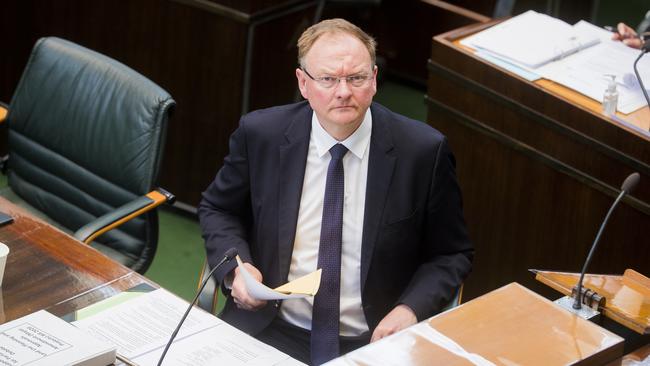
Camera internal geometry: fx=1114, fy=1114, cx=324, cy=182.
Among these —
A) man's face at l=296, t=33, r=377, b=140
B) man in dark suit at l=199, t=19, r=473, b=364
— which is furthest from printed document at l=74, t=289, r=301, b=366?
man's face at l=296, t=33, r=377, b=140

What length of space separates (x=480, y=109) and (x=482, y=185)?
0.88 feet

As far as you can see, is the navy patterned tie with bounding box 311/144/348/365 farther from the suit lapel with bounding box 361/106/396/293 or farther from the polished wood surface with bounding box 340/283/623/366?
the polished wood surface with bounding box 340/283/623/366

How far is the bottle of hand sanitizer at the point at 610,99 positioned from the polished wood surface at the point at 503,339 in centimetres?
136

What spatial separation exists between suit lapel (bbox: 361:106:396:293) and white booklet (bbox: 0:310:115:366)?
2.51ft

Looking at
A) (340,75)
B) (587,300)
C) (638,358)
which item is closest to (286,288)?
(340,75)

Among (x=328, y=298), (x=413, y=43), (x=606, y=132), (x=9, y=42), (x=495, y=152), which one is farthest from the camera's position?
(x=413, y=43)

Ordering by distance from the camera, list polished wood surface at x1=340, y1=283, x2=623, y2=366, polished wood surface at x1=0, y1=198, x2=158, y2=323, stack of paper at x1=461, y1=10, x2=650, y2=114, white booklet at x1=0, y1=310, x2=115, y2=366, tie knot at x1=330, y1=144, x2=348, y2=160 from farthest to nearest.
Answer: stack of paper at x1=461, y1=10, x2=650, y2=114 → tie knot at x1=330, y1=144, x2=348, y2=160 → polished wood surface at x1=0, y1=198, x2=158, y2=323 → white booklet at x1=0, y1=310, x2=115, y2=366 → polished wood surface at x1=340, y1=283, x2=623, y2=366

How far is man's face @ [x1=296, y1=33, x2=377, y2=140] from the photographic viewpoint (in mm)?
2826

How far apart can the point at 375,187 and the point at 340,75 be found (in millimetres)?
A: 328

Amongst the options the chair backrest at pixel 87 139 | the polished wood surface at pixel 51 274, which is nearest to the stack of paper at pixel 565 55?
the chair backrest at pixel 87 139

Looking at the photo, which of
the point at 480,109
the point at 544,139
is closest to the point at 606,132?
the point at 544,139

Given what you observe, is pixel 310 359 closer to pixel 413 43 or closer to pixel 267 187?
pixel 267 187

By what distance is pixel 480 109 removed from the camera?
3.85 metres

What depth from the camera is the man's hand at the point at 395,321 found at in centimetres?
284
